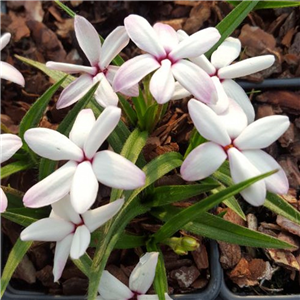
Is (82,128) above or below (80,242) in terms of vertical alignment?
above

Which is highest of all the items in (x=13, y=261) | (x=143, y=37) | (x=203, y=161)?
(x=143, y=37)

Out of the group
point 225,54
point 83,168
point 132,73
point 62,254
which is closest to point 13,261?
point 62,254

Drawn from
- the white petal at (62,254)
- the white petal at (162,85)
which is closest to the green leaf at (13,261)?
the white petal at (62,254)

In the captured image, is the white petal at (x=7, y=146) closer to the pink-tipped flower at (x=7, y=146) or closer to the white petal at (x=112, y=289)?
the pink-tipped flower at (x=7, y=146)

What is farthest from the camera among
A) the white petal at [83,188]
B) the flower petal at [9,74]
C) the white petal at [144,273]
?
the flower petal at [9,74]

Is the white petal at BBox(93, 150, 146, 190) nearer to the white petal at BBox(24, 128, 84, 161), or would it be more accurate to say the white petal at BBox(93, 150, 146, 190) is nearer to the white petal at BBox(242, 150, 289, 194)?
the white petal at BBox(24, 128, 84, 161)

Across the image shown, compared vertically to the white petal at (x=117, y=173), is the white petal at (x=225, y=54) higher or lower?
higher

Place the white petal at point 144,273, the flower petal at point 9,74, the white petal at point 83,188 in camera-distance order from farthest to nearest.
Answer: the flower petal at point 9,74 → the white petal at point 144,273 → the white petal at point 83,188

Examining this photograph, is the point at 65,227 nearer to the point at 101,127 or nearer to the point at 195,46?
the point at 101,127
